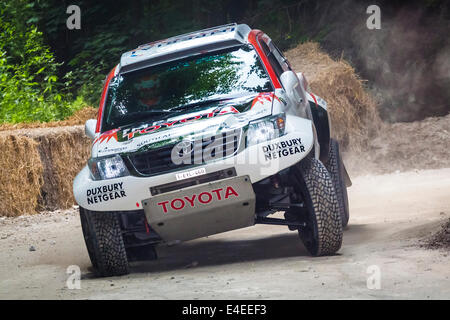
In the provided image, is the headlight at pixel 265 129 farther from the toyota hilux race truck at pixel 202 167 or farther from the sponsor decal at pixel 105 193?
the sponsor decal at pixel 105 193

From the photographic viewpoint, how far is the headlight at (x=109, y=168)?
7.12 meters

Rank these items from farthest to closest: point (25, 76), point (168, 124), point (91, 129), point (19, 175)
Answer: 1. point (25, 76)
2. point (19, 175)
3. point (91, 129)
4. point (168, 124)

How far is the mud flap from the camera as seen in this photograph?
22.3 ft

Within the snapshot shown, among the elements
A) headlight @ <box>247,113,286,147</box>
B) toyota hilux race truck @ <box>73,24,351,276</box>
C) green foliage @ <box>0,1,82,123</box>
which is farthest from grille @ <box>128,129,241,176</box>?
green foliage @ <box>0,1,82,123</box>

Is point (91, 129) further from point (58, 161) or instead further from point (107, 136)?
point (58, 161)

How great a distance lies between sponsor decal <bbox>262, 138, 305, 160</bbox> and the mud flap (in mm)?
288

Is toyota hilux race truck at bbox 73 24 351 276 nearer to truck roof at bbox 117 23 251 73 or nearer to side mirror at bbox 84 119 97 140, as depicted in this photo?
side mirror at bbox 84 119 97 140

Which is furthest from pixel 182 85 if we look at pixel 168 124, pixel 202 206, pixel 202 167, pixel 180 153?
pixel 202 206

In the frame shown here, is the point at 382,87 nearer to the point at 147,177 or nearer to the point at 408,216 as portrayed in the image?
the point at 408,216

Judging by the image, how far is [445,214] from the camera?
9.23m

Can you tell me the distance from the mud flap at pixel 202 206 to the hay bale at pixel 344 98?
720 cm

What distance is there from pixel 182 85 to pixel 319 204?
1839 mm

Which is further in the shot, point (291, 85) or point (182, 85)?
point (182, 85)

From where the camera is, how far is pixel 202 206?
6.83 meters
